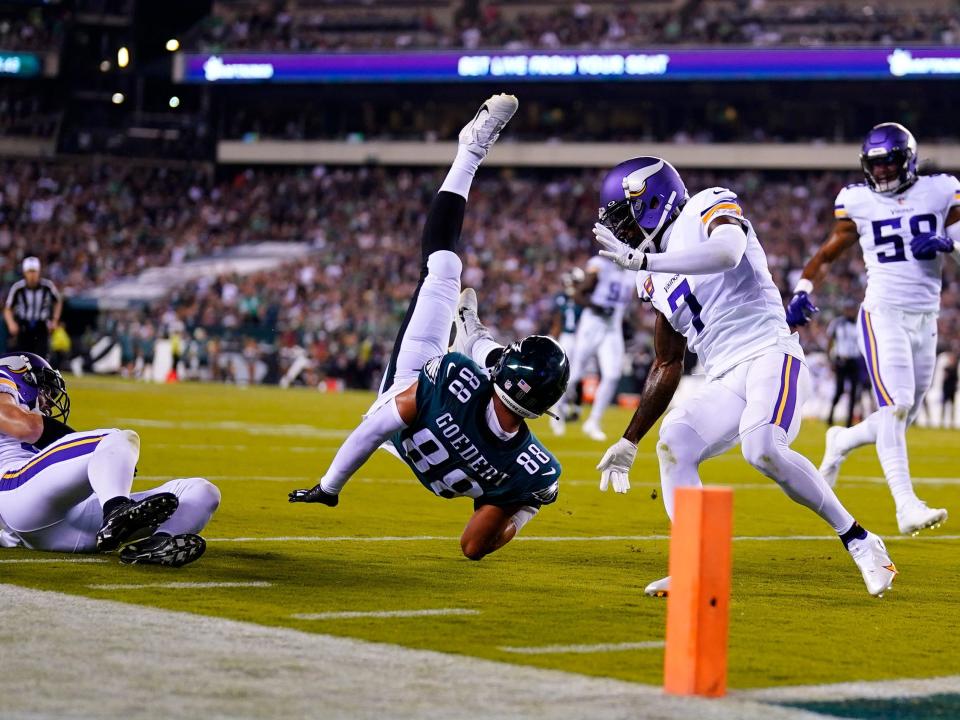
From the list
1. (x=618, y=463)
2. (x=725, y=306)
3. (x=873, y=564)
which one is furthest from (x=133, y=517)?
(x=873, y=564)

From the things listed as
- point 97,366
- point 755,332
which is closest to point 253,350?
point 97,366

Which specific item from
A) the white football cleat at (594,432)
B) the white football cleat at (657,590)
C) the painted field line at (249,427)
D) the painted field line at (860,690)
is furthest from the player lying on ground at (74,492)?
the white football cleat at (594,432)

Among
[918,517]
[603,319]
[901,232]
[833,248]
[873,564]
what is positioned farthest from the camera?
[603,319]

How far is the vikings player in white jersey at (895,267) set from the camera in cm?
787

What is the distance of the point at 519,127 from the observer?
42.4 metres

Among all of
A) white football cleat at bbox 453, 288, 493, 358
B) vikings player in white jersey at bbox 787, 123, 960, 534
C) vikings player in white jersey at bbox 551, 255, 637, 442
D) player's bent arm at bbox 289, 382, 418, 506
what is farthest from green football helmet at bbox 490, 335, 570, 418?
vikings player in white jersey at bbox 551, 255, 637, 442

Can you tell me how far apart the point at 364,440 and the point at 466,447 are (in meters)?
0.50

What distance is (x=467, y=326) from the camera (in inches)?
303

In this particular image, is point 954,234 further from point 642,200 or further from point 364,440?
point 364,440

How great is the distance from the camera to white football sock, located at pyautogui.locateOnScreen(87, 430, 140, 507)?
5430 millimetres

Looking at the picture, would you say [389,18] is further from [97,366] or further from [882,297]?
[882,297]

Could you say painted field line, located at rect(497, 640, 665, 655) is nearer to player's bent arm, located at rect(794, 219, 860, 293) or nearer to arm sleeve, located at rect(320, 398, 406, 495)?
arm sleeve, located at rect(320, 398, 406, 495)

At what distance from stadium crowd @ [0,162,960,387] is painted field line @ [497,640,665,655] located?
2388 cm

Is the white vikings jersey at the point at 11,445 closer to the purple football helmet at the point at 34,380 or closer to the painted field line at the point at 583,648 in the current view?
the purple football helmet at the point at 34,380
